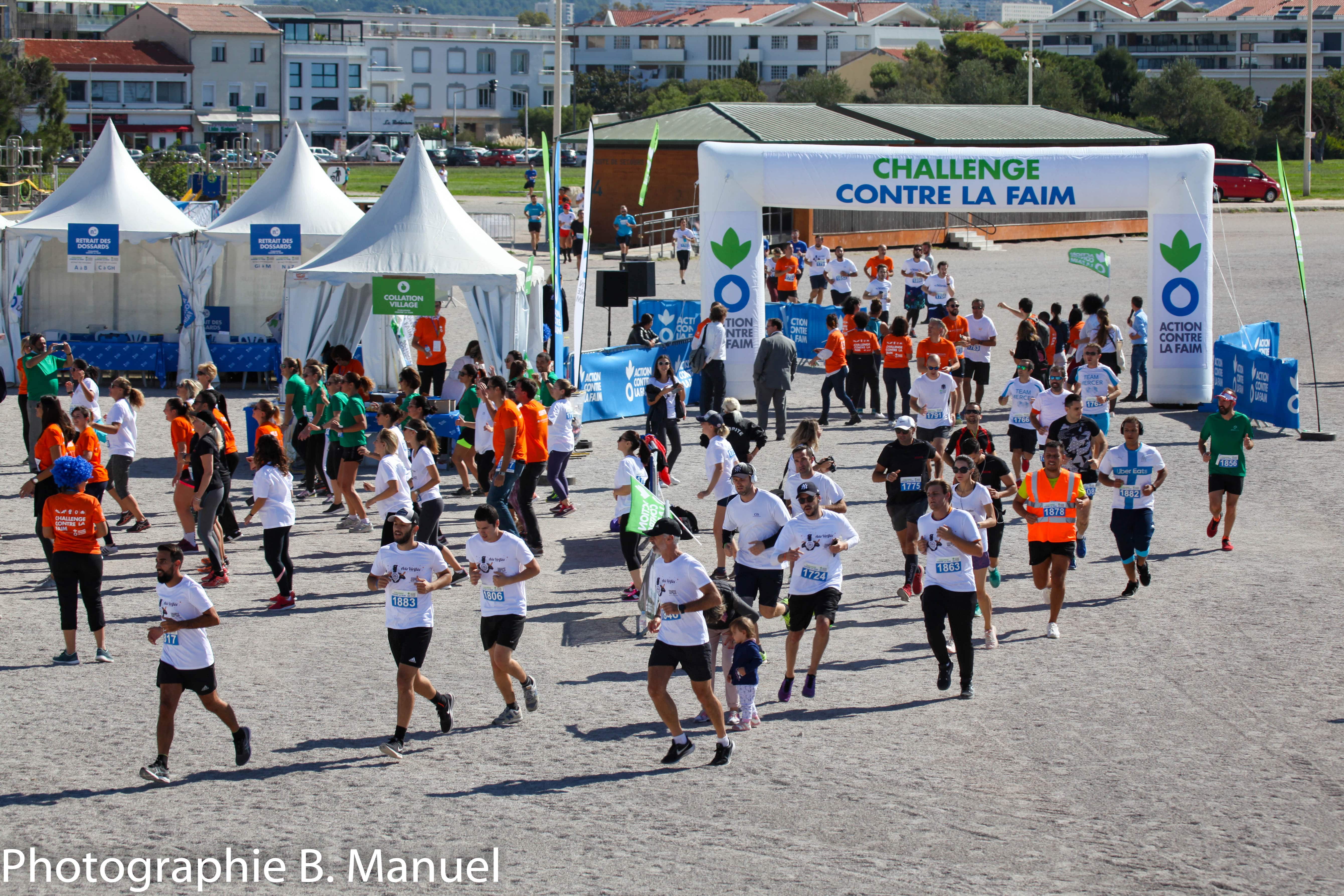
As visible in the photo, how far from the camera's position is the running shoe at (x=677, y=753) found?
8281 mm

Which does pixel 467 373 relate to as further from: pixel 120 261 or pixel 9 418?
pixel 120 261

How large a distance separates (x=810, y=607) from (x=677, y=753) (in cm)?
158

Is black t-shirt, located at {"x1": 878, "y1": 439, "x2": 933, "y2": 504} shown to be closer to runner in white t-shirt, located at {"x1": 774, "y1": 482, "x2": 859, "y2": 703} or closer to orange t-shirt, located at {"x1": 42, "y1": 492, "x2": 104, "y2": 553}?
runner in white t-shirt, located at {"x1": 774, "y1": 482, "x2": 859, "y2": 703}

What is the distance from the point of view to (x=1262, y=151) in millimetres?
76188

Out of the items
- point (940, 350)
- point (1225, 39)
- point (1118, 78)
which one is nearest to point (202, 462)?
point (940, 350)

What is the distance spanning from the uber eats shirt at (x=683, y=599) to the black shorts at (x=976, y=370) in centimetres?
1159

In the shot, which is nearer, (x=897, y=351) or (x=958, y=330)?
(x=897, y=351)

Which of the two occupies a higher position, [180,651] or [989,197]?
[989,197]

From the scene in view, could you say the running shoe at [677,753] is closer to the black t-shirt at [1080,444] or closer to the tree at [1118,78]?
the black t-shirt at [1080,444]

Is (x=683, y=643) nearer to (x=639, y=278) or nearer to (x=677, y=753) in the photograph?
(x=677, y=753)

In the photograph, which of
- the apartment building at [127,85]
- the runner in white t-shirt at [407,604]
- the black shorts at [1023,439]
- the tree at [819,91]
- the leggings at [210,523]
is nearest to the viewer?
the runner in white t-shirt at [407,604]

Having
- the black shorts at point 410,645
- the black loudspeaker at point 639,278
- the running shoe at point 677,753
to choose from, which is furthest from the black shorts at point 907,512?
the black loudspeaker at point 639,278

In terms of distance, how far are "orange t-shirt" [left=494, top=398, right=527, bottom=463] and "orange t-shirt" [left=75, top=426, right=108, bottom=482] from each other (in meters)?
3.38

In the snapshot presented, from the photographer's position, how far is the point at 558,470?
1407cm
